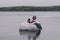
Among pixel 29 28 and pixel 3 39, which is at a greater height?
pixel 3 39

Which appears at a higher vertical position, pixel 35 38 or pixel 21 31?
pixel 35 38

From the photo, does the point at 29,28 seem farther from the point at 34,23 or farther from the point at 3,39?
the point at 3,39

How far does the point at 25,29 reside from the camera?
2492cm

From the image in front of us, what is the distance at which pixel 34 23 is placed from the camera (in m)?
24.3

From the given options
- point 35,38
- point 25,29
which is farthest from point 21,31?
point 35,38

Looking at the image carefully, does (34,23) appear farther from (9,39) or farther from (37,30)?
(9,39)

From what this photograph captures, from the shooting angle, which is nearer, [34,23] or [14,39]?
[14,39]

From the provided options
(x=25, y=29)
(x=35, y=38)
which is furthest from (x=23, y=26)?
(x=35, y=38)

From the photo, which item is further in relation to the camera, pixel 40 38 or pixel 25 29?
pixel 25 29

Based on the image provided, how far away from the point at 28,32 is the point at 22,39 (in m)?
4.20

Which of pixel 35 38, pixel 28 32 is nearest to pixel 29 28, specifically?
pixel 28 32

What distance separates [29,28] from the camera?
24625mm

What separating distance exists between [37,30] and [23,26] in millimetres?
1232

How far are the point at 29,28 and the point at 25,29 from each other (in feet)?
1.51
